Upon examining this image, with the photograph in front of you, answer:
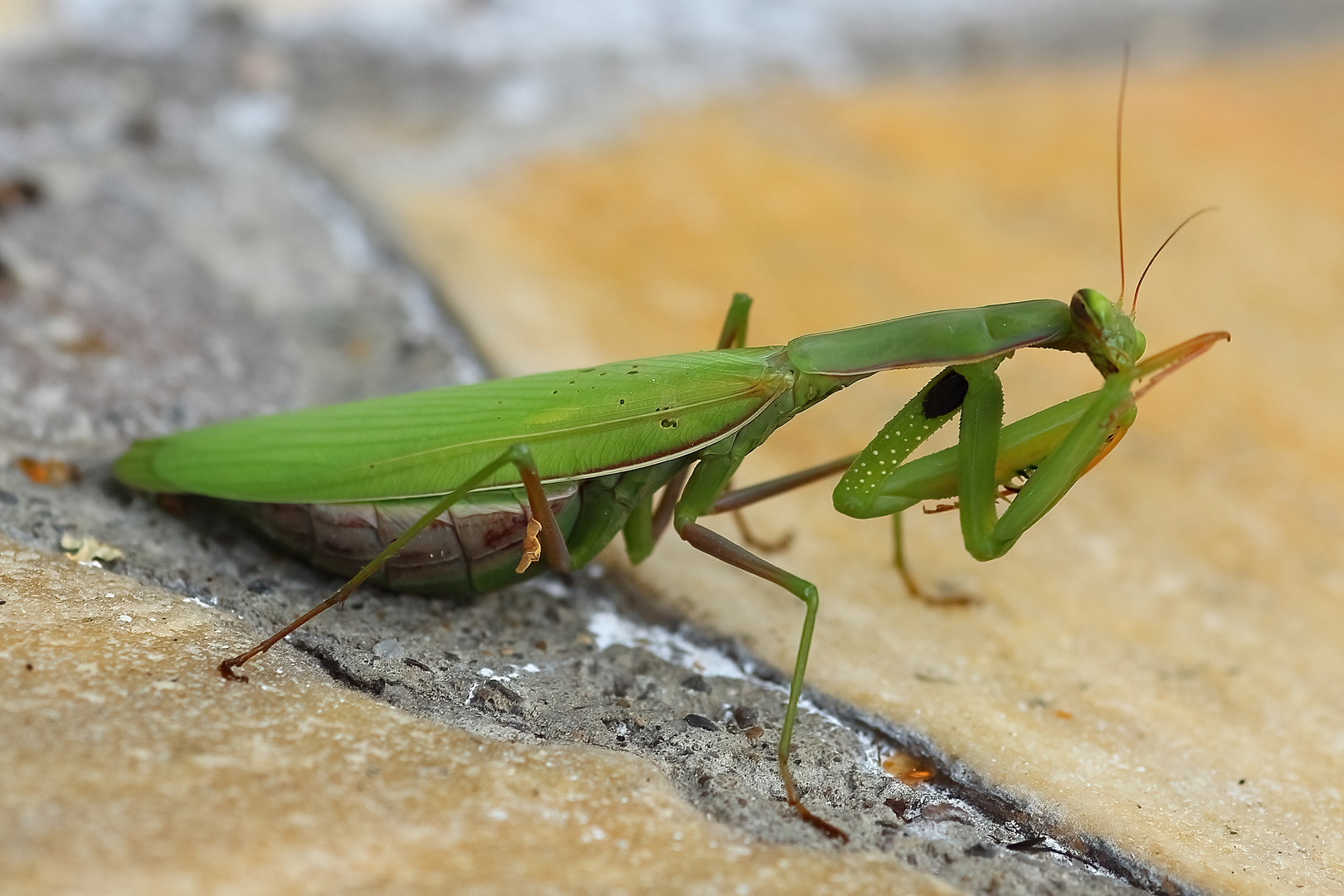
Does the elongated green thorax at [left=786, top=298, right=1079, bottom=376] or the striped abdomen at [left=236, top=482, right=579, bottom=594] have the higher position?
the elongated green thorax at [left=786, top=298, right=1079, bottom=376]

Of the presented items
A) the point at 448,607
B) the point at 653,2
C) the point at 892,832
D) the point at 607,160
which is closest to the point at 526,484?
the point at 448,607

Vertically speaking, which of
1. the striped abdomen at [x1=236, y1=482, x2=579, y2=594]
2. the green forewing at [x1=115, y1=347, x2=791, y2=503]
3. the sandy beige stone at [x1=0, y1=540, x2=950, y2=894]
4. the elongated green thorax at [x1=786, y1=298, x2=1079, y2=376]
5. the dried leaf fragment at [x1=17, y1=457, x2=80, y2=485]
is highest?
the elongated green thorax at [x1=786, y1=298, x2=1079, y2=376]

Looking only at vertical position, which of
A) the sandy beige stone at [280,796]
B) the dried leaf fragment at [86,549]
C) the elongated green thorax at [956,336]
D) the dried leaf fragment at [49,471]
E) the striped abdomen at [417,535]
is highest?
the elongated green thorax at [956,336]

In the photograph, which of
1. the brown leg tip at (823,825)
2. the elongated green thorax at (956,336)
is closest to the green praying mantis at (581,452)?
the elongated green thorax at (956,336)

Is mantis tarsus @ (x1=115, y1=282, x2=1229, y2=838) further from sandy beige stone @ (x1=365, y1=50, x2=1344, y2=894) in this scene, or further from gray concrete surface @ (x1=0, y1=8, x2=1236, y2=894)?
sandy beige stone @ (x1=365, y1=50, x2=1344, y2=894)

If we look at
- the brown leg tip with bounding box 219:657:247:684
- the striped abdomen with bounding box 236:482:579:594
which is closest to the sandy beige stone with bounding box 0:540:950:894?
the brown leg tip with bounding box 219:657:247:684

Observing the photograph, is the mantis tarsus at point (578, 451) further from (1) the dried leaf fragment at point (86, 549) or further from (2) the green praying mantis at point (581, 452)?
(1) the dried leaf fragment at point (86, 549)
